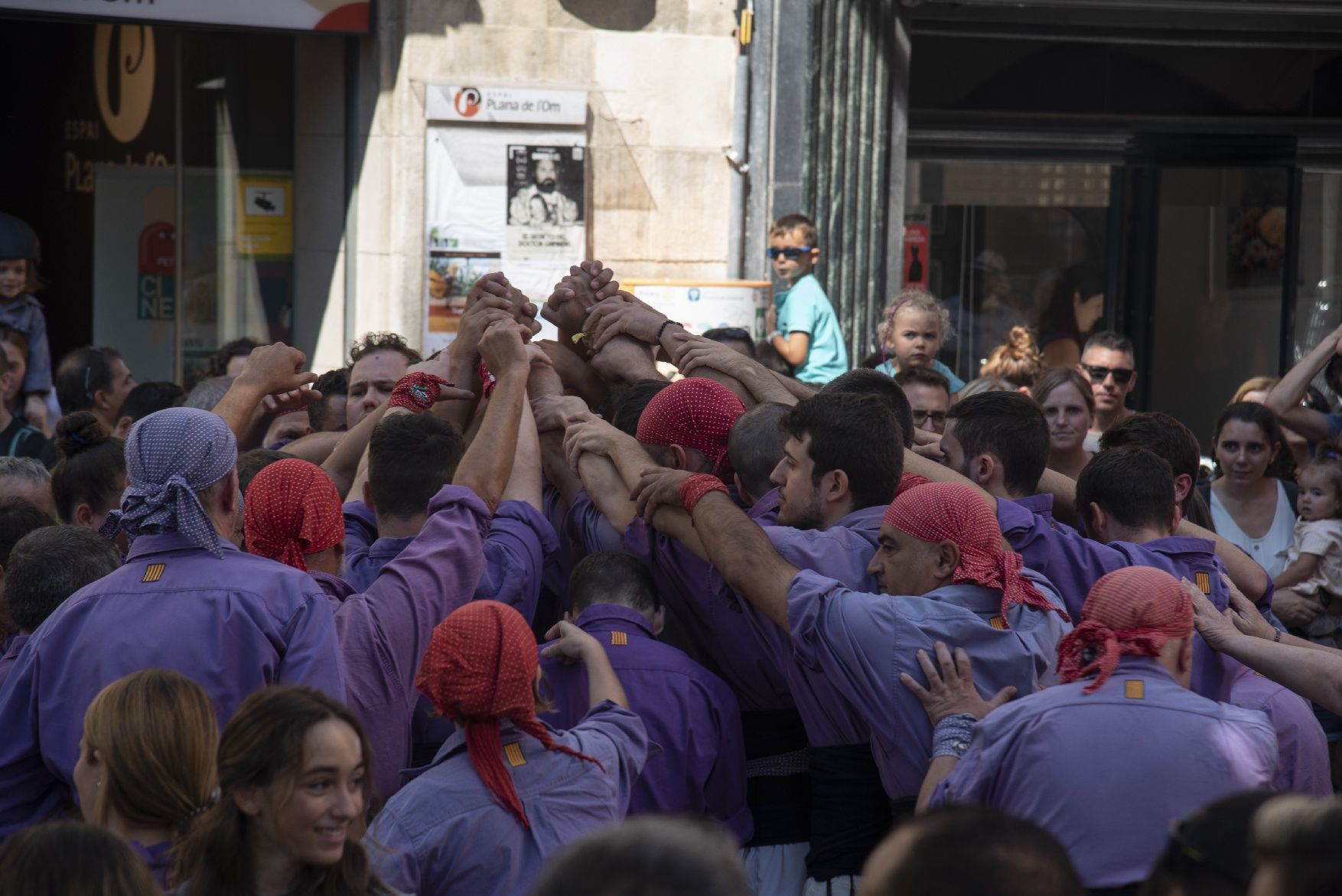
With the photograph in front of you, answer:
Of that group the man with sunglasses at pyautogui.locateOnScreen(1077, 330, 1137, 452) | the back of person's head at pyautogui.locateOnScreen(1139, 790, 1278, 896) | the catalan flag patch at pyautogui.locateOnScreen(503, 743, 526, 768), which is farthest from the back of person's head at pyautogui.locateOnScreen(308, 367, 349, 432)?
the back of person's head at pyautogui.locateOnScreen(1139, 790, 1278, 896)

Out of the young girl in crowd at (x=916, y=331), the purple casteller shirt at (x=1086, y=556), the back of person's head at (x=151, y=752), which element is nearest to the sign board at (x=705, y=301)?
the young girl in crowd at (x=916, y=331)

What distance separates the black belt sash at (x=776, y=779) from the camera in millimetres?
3965

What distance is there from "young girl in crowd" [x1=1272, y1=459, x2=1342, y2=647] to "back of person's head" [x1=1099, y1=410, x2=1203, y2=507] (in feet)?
3.23

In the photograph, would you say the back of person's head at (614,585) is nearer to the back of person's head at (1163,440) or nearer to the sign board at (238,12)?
the back of person's head at (1163,440)

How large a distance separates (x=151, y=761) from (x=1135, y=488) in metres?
2.68

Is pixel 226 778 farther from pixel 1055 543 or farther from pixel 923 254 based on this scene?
pixel 923 254

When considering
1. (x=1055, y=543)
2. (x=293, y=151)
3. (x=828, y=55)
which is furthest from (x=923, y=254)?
(x=1055, y=543)

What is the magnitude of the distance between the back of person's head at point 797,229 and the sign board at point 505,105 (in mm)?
1472

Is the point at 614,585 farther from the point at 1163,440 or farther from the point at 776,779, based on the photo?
the point at 1163,440

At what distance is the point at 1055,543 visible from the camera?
4121 mm

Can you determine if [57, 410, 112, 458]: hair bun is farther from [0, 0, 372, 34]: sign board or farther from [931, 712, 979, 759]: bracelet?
[0, 0, 372, 34]: sign board

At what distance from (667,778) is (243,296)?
7.56 m

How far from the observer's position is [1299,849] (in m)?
1.84

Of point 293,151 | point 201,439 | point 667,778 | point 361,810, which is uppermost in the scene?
point 293,151
